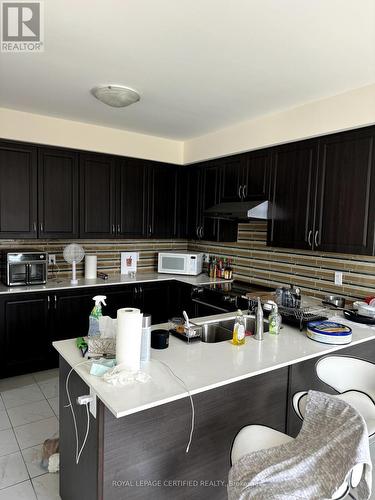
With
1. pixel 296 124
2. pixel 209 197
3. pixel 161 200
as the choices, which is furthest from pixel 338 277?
pixel 161 200

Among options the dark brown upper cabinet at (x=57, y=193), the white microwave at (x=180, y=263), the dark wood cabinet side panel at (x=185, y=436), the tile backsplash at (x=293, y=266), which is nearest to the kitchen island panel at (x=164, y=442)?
the dark wood cabinet side panel at (x=185, y=436)

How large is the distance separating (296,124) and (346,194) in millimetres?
776

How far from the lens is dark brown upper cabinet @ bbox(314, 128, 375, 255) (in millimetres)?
2559

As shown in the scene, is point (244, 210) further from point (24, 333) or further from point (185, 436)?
point (24, 333)

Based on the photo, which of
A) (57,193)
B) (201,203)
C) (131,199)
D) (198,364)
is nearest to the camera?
(198,364)

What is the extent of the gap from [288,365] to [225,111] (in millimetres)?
2285

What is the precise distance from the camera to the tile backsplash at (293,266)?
115 inches

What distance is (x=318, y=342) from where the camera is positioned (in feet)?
6.91

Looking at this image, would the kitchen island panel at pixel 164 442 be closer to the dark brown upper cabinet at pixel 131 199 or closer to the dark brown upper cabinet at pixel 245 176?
the dark brown upper cabinet at pixel 245 176

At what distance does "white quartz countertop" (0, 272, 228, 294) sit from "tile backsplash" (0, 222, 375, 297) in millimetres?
240

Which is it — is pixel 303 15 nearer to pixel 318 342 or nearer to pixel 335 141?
pixel 335 141

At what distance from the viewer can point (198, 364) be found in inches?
67.4

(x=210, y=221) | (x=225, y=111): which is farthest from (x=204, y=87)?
(x=210, y=221)

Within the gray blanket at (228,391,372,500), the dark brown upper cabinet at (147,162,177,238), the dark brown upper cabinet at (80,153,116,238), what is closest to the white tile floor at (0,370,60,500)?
the gray blanket at (228,391,372,500)
